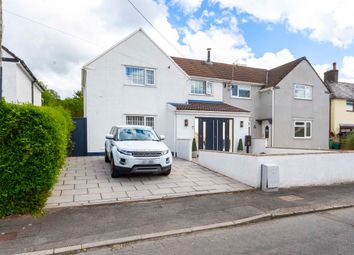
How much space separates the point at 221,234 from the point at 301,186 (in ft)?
16.9

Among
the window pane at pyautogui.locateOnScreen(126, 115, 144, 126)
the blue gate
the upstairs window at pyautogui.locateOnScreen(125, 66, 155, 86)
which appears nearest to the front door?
the window pane at pyautogui.locateOnScreen(126, 115, 144, 126)

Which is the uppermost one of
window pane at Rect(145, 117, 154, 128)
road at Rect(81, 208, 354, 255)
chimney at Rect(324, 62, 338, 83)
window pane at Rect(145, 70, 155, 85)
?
chimney at Rect(324, 62, 338, 83)

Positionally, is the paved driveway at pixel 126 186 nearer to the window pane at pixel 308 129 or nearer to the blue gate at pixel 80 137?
the blue gate at pixel 80 137

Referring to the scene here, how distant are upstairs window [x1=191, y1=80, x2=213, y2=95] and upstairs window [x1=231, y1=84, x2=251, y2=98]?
86.1 inches

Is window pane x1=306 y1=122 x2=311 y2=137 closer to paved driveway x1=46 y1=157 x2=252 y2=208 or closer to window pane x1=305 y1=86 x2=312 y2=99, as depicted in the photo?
window pane x1=305 y1=86 x2=312 y2=99

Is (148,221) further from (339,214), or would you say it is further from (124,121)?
(124,121)

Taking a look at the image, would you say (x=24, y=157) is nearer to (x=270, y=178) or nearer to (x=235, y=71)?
(x=270, y=178)

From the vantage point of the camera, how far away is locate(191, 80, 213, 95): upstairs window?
17.4 m

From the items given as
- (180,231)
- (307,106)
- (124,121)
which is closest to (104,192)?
(180,231)

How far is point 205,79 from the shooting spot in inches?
693

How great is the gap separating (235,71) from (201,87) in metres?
4.50

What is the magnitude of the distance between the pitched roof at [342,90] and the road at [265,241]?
23.5m

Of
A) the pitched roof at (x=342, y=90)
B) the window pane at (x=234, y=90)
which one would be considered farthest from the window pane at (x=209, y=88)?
the pitched roof at (x=342, y=90)

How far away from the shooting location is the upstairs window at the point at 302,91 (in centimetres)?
2014
